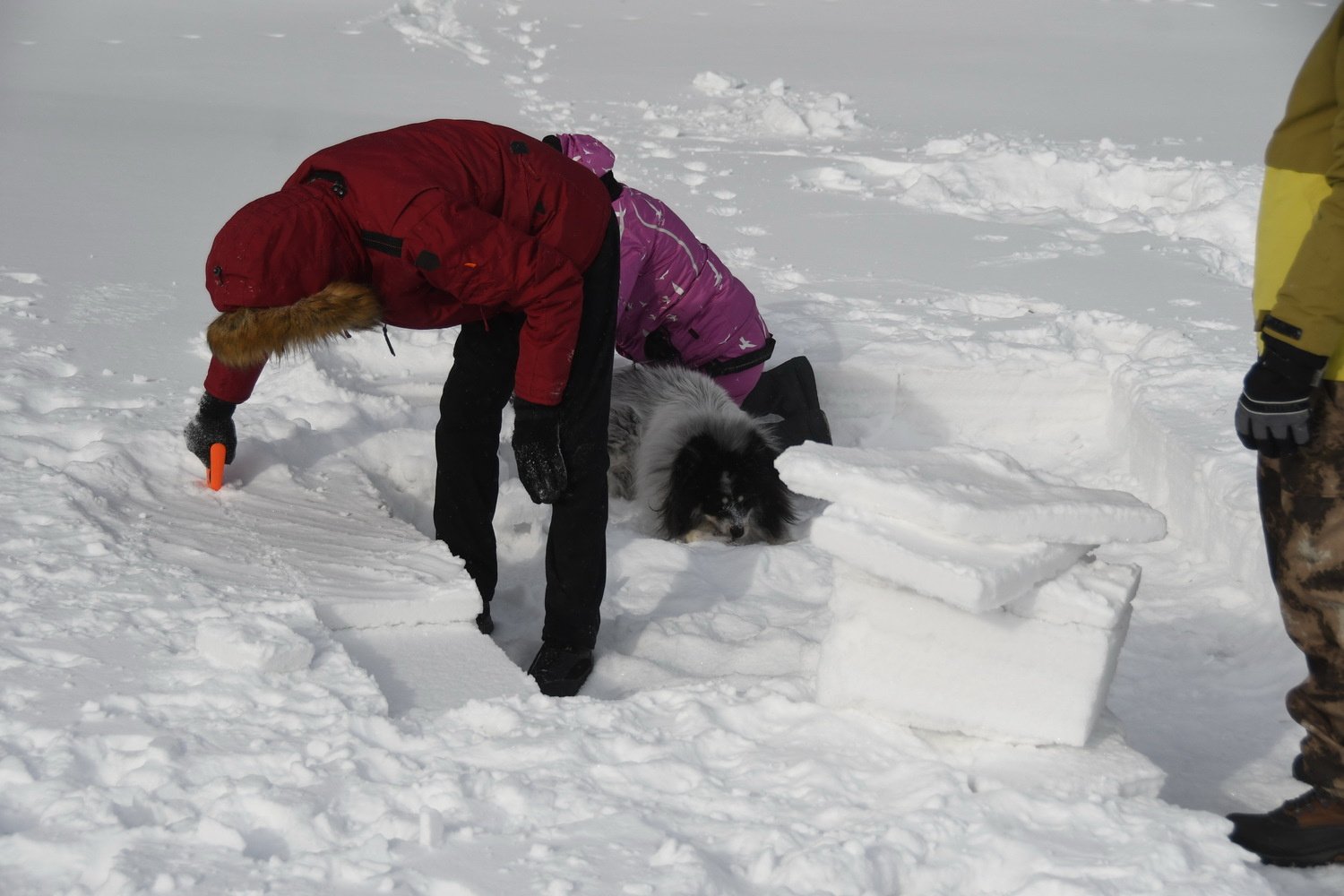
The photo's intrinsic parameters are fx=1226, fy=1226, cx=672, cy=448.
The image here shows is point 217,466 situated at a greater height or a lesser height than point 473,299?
lesser

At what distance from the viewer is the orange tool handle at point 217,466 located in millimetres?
3285

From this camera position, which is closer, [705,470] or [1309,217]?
[1309,217]

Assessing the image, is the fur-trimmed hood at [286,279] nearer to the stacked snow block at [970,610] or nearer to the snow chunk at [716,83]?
the stacked snow block at [970,610]

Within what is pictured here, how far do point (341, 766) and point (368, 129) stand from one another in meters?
6.53

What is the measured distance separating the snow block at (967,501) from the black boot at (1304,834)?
24.2 inches

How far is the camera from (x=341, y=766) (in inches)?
83.0

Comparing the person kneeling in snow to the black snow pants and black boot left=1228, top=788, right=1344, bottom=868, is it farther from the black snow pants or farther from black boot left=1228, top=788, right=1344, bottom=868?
black boot left=1228, top=788, right=1344, bottom=868

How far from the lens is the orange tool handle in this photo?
329 centimetres

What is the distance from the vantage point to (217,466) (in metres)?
3.31

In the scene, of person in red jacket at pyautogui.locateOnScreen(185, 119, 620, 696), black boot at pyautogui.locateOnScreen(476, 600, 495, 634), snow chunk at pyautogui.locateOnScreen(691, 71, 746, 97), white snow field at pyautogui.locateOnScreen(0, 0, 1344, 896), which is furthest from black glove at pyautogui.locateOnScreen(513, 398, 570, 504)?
snow chunk at pyautogui.locateOnScreen(691, 71, 746, 97)

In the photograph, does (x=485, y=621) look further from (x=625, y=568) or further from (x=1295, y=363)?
(x=1295, y=363)

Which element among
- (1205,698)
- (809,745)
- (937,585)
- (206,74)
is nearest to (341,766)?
(809,745)

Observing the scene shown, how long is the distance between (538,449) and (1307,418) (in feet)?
5.27

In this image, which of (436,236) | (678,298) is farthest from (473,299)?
(678,298)
